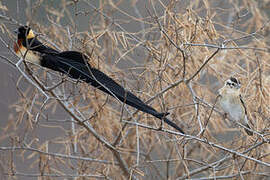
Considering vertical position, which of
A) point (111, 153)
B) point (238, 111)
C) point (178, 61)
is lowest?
point (111, 153)

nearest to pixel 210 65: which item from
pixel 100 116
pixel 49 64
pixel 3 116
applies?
pixel 100 116

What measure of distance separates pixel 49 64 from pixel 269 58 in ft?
4.42

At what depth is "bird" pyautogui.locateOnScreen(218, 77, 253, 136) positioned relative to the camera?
2.84 m

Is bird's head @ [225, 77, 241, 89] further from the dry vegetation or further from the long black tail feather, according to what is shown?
the long black tail feather

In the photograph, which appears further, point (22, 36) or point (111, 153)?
point (111, 153)

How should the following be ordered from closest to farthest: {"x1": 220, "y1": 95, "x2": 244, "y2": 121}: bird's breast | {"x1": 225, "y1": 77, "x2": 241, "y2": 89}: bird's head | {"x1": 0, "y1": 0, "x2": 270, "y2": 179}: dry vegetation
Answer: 1. {"x1": 0, "y1": 0, "x2": 270, "y2": 179}: dry vegetation
2. {"x1": 225, "y1": 77, "x2": 241, "y2": 89}: bird's head
3. {"x1": 220, "y1": 95, "x2": 244, "y2": 121}: bird's breast

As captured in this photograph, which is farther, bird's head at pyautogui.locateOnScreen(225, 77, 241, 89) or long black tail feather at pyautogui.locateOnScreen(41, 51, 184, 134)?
bird's head at pyautogui.locateOnScreen(225, 77, 241, 89)

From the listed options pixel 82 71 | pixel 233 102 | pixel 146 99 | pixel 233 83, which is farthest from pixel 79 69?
pixel 233 102

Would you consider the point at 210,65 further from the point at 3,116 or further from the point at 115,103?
the point at 3,116

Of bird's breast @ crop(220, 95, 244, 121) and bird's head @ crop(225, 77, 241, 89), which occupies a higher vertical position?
bird's head @ crop(225, 77, 241, 89)

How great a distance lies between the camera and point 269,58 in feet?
9.46

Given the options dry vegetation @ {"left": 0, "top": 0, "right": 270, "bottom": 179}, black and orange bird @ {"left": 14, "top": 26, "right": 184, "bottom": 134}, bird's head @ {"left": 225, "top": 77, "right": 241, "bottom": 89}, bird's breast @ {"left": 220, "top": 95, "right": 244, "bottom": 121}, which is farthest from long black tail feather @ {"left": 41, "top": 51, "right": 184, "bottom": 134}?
bird's breast @ {"left": 220, "top": 95, "right": 244, "bottom": 121}

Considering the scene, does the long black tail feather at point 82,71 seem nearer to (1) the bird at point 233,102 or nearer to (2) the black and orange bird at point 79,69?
(2) the black and orange bird at point 79,69

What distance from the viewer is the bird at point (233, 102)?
2.84m
